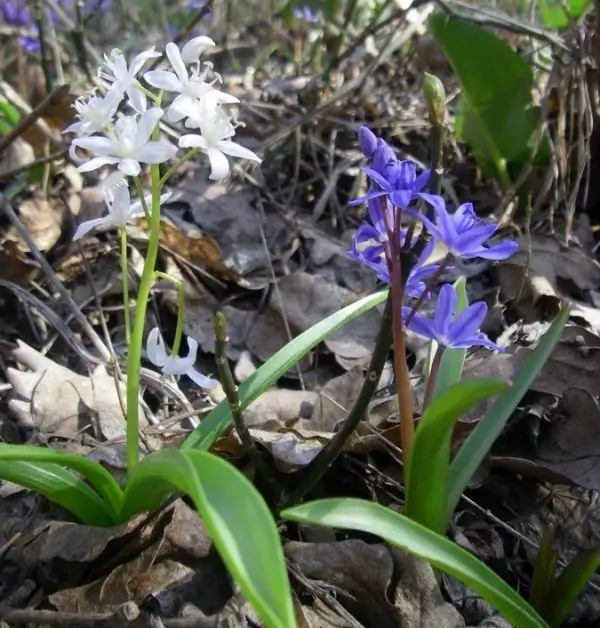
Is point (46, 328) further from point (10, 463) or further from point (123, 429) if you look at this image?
point (10, 463)

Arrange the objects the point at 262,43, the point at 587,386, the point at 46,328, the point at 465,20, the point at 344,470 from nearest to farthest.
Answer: the point at 344,470 < the point at 587,386 < the point at 46,328 < the point at 465,20 < the point at 262,43

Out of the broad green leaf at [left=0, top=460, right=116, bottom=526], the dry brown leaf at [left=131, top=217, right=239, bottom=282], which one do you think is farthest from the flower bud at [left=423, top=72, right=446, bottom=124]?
the dry brown leaf at [left=131, top=217, right=239, bottom=282]

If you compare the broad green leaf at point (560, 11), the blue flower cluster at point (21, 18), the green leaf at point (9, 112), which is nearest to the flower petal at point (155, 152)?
the green leaf at point (9, 112)

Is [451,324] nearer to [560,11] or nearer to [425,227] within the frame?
[425,227]

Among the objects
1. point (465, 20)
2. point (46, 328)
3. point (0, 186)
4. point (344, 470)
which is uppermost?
point (465, 20)

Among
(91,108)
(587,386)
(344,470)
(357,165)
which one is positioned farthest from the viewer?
(357,165)

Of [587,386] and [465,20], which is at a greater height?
[465,20]

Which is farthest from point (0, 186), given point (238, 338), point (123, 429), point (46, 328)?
point (123, 429)
